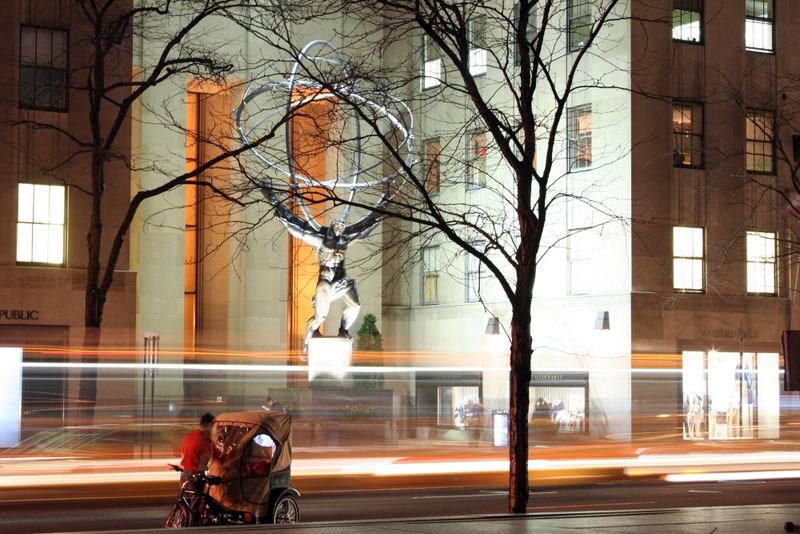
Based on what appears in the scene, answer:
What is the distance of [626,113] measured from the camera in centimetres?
4303

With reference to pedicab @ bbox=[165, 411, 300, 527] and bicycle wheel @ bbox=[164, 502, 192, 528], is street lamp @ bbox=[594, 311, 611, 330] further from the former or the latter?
bicycle wheel @ bbox=[164, 502, 192, 528]

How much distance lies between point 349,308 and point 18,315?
11.1 meters

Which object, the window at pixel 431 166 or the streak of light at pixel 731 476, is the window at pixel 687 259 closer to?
the window at pixel 431 166

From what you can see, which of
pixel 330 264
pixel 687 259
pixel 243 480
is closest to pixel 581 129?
pixel 687 259

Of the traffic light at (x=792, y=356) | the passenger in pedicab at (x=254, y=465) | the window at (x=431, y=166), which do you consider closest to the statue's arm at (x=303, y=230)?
the window at (x=431, y=166)

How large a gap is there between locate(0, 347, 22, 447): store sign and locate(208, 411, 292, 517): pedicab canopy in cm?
1806

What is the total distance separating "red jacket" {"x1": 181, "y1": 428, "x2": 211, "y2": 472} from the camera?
19.2 m

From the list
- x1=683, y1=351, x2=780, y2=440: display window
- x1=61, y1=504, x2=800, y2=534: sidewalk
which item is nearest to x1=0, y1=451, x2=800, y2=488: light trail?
x1=683, y1=351, x2=780, y2=440: display window

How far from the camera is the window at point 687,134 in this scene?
44.3 meters

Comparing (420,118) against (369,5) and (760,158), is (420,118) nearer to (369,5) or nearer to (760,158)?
(760,158)

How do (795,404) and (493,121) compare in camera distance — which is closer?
(493,121)

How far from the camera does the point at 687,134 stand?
146ft

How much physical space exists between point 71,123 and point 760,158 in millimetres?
22843

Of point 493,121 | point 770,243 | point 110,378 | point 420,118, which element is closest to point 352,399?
point 110,378
